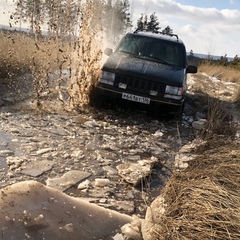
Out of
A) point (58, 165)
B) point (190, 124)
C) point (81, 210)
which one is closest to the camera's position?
point (81, 210)

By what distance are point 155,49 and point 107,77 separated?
5.32 ft

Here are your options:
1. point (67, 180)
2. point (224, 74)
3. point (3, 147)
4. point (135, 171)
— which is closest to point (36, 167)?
point (67, 180)

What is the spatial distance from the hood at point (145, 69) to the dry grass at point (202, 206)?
136 inches

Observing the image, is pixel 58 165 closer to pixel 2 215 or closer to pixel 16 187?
pixel 16 187

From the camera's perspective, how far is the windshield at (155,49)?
23.7 feet

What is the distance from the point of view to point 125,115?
6.75 metres

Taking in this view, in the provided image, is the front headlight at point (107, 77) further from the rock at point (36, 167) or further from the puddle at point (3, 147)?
the rock at point (36, 167)

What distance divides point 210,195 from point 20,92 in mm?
6017

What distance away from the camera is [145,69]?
21.3ft

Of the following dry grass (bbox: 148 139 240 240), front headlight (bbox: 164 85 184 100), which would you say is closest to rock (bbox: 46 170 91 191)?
dry grass (bbox: 148 139 240 240)

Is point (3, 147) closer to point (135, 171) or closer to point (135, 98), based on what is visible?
point (135, 171)

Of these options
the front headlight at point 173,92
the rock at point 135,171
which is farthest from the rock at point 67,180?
the front headlight at point 173,92

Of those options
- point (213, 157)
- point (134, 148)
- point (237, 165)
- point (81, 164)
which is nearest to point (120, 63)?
point (134, 148)

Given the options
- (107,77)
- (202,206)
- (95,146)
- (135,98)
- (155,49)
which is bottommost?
(95,146)
